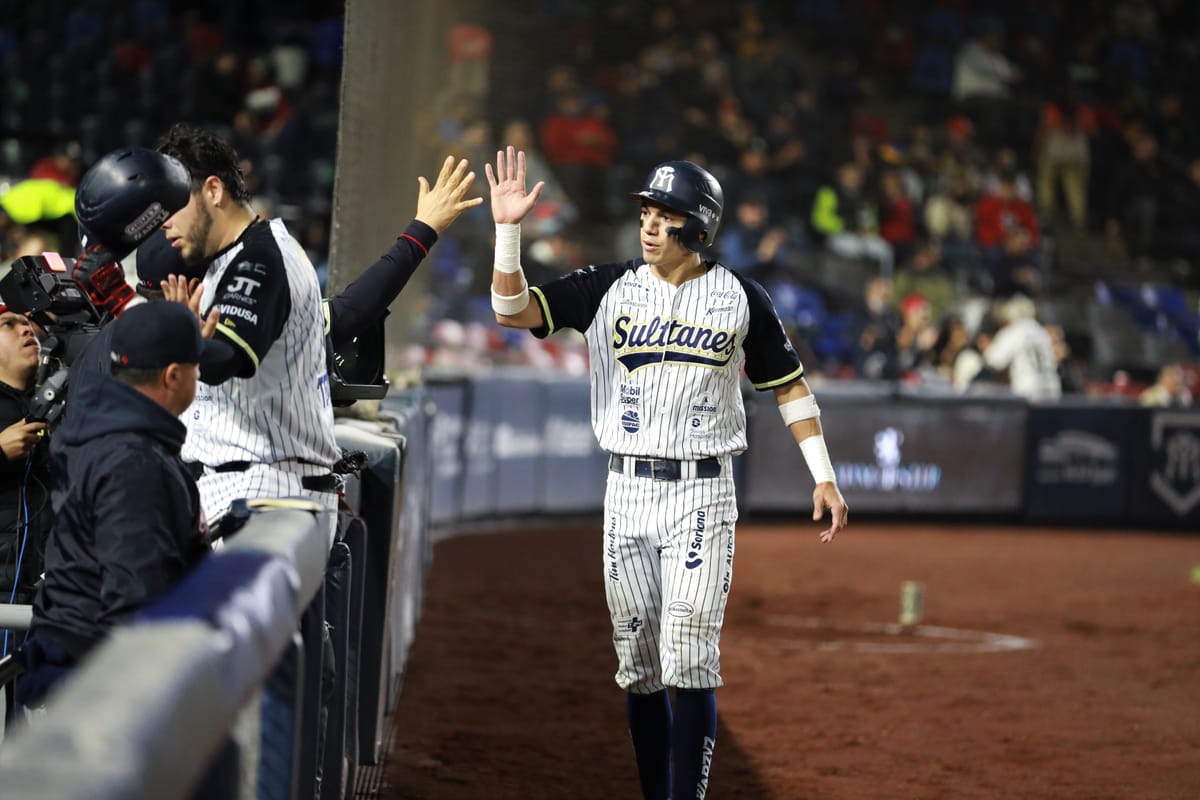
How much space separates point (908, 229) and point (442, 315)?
24.9 feet

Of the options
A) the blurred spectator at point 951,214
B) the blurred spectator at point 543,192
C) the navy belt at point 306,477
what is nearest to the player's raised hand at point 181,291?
the navy belt at point 306,477

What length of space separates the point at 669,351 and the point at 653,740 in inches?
49.6

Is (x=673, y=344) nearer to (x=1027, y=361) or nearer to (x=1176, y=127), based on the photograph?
(x=1027, y=361)

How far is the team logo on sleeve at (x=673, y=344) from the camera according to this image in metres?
4.90

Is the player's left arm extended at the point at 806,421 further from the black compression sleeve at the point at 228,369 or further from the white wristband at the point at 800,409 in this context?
the black compression sleeve at the point at 228,369

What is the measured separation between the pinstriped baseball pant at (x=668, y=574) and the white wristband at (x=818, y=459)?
1.02 ft

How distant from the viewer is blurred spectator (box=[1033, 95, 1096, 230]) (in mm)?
23000

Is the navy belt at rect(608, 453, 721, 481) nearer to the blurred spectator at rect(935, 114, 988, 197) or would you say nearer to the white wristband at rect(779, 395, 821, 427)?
the white wristband at rect(779, 395, 821, 427)

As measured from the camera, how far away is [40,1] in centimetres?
1820

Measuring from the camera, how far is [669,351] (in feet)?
16.1

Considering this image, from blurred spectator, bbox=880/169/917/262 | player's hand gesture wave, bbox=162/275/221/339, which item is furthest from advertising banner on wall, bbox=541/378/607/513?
player's hand gesture wave, bbox=162/275/221/339

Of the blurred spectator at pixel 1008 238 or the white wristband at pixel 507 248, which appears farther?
the blurred spectator at pixel 1008 238

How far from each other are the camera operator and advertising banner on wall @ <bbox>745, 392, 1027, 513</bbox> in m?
11.4

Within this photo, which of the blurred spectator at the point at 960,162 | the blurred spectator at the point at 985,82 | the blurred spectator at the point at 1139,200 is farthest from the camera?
the blurred spectator at the point at 985,82
